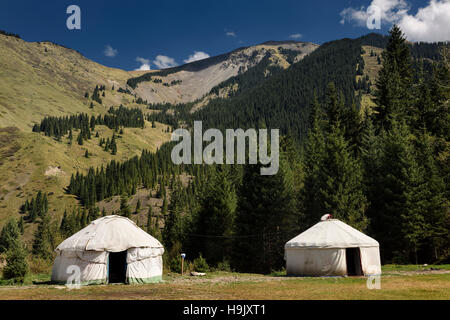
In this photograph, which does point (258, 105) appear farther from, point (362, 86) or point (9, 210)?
point (9, 210)

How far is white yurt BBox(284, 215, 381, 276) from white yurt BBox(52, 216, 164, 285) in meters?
9.15

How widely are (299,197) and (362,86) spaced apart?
486 ft

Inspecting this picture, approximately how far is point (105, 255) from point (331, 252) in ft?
→ 44.7

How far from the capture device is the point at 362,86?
168 meters

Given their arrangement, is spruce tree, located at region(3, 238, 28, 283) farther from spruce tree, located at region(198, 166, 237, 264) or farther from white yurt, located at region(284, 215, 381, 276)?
spruce tree, located at region(198, 166, 237, 264)

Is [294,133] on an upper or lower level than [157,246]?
upper

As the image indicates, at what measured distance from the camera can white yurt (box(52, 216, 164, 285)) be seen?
19.5m

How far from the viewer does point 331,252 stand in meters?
22.4

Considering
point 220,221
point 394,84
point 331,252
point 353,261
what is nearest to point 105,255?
point 331,252

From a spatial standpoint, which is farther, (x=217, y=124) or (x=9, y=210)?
(x=217, y=124)

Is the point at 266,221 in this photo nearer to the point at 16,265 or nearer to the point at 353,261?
the point at 353,261

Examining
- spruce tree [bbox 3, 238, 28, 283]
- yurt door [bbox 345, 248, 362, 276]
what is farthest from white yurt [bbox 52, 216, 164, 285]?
yurt door [bbox 345, 248, 362, 276]
